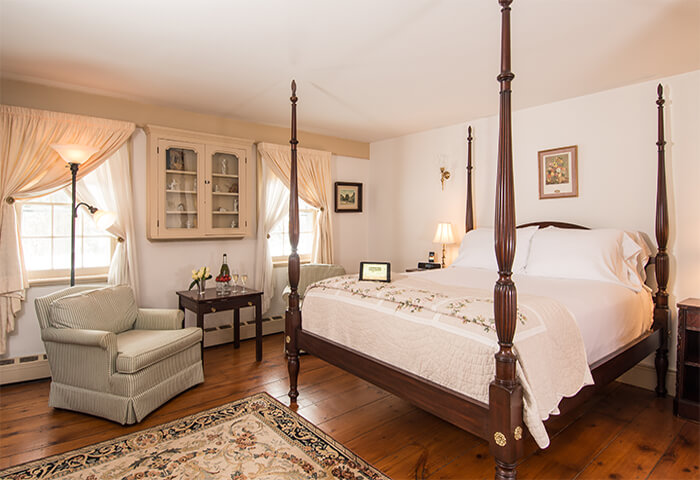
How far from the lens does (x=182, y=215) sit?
Result: 13.1 ft

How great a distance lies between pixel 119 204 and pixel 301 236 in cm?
209

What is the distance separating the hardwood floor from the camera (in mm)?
2123

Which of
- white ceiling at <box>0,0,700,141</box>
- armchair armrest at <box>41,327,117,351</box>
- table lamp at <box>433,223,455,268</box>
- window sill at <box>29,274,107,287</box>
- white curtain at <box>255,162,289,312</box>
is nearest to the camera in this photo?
white ceiling at <box>0,0,700,141</box>

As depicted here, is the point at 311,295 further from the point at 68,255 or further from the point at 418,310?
the point at 68,255

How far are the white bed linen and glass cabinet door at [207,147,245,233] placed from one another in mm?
2284

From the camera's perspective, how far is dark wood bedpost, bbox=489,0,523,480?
1.61m

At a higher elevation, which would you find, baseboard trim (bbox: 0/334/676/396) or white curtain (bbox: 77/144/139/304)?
white curtain (bbox: 77/144/139/304)

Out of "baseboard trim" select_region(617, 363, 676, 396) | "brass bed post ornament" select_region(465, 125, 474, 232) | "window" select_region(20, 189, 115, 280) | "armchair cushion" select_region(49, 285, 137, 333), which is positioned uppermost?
"brass bed post ornament" select_region(465, 125, 474, 232)

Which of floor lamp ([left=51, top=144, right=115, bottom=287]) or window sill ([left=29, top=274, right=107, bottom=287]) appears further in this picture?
window sill ([left=29, top=274, right=107, bottom=287])

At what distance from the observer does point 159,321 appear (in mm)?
3248

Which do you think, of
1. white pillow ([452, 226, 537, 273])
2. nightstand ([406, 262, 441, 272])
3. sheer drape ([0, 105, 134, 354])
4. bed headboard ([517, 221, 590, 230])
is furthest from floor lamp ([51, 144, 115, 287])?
bed headboard ([517, 221, 590, 230])

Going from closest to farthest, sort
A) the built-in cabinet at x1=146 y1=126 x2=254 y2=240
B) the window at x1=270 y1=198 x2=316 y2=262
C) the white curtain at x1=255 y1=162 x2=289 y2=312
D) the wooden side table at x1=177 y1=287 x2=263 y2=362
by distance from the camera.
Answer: the wooden side table at x1=177 y1=287 x2=263 y2=362 < the built-in cabinet at x1=146 y1=126 x2=254 y2=240 < the white curtain at x1=255 y1=162 x2=289 y2=312 < the window at x1=270 y1=198 x2=316 y2=262

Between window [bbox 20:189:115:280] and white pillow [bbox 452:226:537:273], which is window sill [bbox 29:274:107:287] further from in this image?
white pillow [bbox 452:226:537:273]

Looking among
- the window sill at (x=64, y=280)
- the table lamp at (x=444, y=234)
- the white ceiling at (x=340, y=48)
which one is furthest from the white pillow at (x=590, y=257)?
the window sill at (x=64, y=280)
